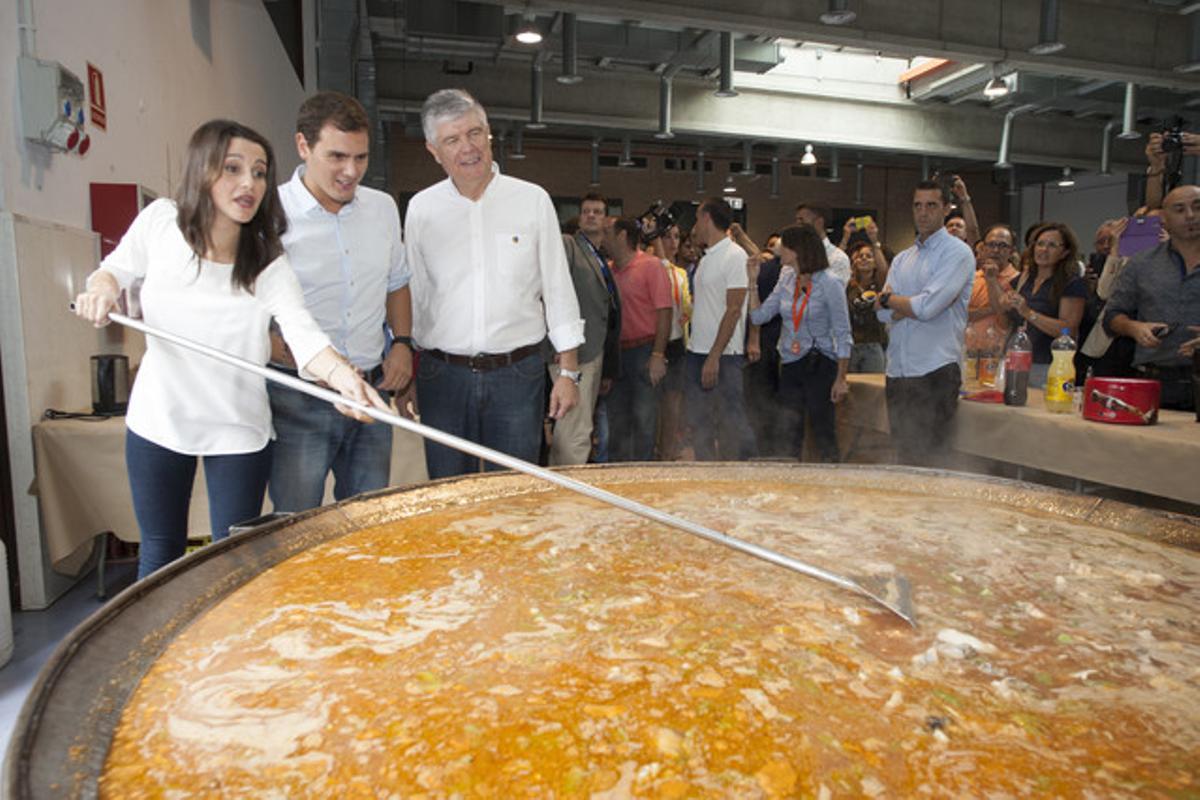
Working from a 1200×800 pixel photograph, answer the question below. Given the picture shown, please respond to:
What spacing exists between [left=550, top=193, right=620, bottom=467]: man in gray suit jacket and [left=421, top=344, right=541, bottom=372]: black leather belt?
4.23 ft

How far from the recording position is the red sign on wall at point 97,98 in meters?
3.04

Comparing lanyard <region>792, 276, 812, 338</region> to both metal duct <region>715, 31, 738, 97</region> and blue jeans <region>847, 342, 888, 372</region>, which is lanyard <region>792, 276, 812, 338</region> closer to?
blue jeans <region>847, 342, 888, 372</region>

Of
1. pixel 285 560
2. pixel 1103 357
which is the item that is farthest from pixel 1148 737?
pixel 1103 357

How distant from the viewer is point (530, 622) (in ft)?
3.64

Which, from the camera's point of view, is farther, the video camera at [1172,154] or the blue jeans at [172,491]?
the video camera at [1172,154]

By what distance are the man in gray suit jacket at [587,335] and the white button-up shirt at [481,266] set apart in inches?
49.9

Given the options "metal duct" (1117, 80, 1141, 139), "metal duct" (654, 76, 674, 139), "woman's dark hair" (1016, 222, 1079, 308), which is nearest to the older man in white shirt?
Answer: "woman's dark hair" (1016, 222, 1079, 308)

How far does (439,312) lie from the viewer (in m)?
2.41

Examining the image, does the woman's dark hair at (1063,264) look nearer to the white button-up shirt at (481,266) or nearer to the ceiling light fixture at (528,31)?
the white button-up shirt at (481,266)

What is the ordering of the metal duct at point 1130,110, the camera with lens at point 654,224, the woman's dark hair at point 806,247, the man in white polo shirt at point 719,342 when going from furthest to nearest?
the metal duct at point 1130,110 < the camera with lens at point 654,224 < the man in white polo shirt at point 719,342 < the woman's dark hair at point 806,247

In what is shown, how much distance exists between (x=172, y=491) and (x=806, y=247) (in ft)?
10.6

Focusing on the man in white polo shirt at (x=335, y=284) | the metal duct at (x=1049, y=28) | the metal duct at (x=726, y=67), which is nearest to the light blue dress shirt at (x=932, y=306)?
the man in white polo shirt at (x=335, y=284)

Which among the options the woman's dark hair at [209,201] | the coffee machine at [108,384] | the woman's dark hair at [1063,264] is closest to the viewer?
the woman's dark hair at [209,201]

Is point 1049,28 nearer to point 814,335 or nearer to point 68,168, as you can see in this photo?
point 814,335
